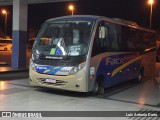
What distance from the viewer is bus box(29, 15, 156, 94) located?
34.4 feet

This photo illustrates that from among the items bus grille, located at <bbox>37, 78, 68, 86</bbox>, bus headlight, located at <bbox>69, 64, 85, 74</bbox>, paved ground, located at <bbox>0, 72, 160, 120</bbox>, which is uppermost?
bus headlight, located at <bbox>69, 64, 85, 74</bbox>

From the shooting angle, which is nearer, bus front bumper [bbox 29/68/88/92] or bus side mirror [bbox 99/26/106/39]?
bus front bumper [bbox 29/68/88/92]

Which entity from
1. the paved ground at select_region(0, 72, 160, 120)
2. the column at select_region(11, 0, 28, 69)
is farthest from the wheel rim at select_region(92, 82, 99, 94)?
the column at select_region(11, 0, 28, 69)

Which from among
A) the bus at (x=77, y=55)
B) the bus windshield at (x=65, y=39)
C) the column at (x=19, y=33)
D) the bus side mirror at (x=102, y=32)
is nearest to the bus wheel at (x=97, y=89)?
the bus at (x=77, y=55)

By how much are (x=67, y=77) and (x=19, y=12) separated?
30.0 ft

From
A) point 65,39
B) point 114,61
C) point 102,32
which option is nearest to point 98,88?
point 114,61

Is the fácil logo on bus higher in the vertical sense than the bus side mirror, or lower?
lower

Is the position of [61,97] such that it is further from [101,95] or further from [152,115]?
[152,115]

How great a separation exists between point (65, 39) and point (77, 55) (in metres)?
0.83

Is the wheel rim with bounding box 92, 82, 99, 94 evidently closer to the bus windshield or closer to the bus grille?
the bus grille

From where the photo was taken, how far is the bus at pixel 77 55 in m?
10.5

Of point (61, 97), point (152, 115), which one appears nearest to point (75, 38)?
point (61, 97)

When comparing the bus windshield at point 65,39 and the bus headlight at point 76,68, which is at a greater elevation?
the bus windshield at point 65,39

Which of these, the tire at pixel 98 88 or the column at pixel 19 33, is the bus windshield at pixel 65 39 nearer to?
the tire at pixel 98 88
